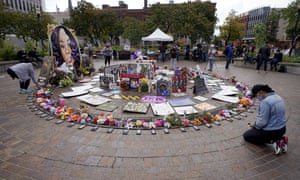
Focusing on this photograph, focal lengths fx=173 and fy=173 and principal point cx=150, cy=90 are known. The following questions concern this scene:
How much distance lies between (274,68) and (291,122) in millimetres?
9288

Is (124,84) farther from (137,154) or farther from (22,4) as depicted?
(22,4)

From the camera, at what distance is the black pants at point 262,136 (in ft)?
9.04

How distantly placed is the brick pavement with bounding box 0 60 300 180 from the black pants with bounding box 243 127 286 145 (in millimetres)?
111

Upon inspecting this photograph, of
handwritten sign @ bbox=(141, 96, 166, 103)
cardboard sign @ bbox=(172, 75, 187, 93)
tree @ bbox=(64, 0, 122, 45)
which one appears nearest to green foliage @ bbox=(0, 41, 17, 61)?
handwritten sign @ bbox=(141, 96, 166, 103)

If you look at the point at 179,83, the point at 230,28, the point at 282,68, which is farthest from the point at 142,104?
the point at 230,28

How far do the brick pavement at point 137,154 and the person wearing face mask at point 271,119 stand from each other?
0.65 ft

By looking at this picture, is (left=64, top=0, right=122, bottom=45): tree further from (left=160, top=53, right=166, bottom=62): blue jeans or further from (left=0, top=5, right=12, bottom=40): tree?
(left=160, top=53, right=166, bottom=62): blue jeans

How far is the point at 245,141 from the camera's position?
311 centimetres

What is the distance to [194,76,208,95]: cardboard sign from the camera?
18.6ft

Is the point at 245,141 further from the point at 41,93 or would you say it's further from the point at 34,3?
the point at 34,3

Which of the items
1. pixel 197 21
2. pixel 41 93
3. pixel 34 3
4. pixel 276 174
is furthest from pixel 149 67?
pixel 34 3

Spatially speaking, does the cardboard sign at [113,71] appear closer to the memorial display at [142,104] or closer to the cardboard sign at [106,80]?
the memorial display at [142,104]

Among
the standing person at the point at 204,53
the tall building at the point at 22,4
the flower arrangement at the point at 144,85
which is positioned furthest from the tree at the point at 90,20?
the flower arrangement at the point at 144,85

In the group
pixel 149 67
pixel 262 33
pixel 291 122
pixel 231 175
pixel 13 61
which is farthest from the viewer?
pixel 262 33
